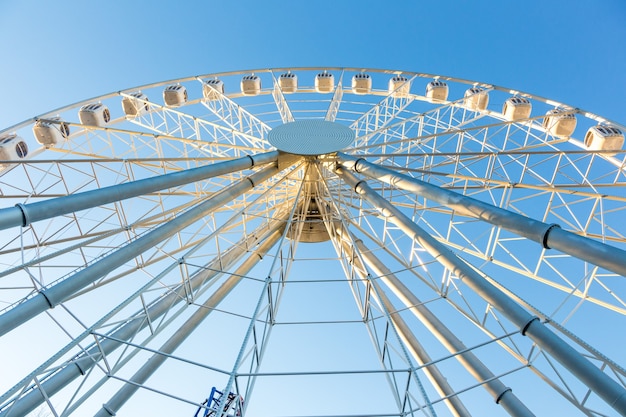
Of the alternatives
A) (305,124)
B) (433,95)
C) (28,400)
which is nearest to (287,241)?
(305,124)

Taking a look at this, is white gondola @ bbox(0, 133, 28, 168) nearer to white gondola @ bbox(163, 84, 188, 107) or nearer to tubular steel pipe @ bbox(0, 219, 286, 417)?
white gondola @ bbox(163, 84, 188, 107)

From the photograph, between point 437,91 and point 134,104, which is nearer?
point 134,104

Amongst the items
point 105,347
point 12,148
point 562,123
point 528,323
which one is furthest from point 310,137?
point 562,123

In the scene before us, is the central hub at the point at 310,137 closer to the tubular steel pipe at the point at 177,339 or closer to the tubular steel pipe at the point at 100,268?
the tubular steel pipe at the point at 100,268

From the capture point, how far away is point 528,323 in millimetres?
8523

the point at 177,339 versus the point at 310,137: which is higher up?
the point at 310,137

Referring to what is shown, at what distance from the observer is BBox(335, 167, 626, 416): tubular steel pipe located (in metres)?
7.04

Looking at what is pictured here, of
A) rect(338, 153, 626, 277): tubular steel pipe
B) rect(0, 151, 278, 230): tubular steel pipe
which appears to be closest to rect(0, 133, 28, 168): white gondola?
rect(0, 151, 278, 230): tubular steel pipe

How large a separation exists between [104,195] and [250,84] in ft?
48.1

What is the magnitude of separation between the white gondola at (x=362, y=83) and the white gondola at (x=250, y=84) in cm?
535

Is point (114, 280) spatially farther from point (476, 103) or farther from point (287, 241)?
point (476, 103)

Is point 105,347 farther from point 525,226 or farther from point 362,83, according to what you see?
point 362,83

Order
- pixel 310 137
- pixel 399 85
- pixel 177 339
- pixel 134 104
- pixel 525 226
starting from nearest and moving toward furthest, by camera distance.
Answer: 1. pixel 525 226
2. pixel 177 339
3. pixel 310 137
4. pixel 134 104
5. pixel 399 85

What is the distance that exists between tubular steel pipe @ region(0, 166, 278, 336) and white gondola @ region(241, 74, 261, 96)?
10.5 metres
